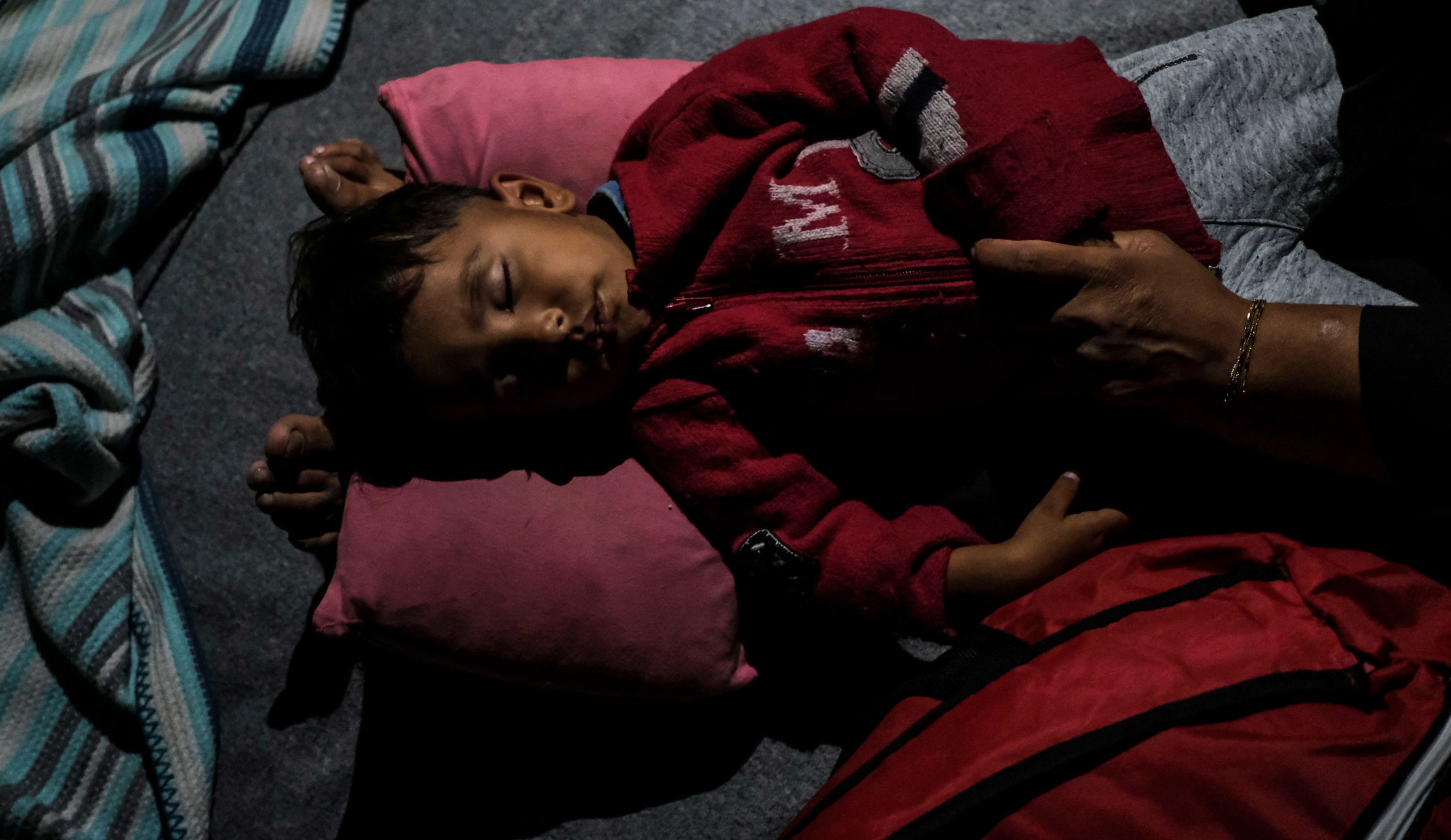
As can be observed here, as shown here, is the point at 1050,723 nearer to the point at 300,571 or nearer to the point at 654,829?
the point at 654,829

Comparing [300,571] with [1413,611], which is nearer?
[1413,611]

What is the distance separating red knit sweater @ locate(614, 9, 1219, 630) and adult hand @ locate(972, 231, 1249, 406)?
0.07 metres

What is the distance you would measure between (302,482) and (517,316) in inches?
14.3

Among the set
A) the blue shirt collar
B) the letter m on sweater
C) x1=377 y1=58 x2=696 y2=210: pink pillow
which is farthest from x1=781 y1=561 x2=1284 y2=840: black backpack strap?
x1=377 y1=58 x2=696 y2=210: pink pillow

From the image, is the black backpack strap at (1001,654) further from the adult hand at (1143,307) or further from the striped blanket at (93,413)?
the striped blanket at (93,413)

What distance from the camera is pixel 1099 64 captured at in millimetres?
932

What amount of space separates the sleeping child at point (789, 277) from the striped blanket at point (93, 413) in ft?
1.24

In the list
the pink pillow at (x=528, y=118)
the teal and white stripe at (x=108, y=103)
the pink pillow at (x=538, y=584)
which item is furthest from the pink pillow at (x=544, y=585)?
the teal and white stripe at (x=108, y=103)

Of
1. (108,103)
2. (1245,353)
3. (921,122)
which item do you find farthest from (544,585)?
(108,103)

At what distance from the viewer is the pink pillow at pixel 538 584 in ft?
3.19

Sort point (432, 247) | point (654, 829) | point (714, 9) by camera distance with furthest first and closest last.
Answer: point (714, 9)
point (654, 829)
point (432, 247)

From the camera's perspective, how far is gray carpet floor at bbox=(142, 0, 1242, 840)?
1126 millimetres

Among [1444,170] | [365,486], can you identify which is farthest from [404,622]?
[1444,170]

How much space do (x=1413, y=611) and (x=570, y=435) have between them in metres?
0.84
